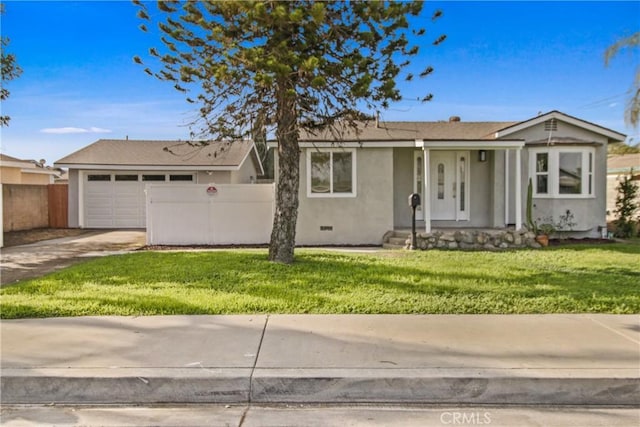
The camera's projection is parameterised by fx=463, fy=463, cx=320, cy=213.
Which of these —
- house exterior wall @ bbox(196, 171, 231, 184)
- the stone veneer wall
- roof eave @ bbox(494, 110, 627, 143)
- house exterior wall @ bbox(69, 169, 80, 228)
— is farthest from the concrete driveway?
roof eave @ bbox(494, 110, 627, 143)

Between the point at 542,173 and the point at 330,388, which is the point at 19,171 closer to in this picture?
the point at 542,173

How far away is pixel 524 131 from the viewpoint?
13828 millimetres

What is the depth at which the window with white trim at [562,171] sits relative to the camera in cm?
1352

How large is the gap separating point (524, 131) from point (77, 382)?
528 inches

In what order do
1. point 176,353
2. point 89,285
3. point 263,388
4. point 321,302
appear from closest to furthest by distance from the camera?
1. point 263,388
2. point 176,353
3. point 321,302
4. point 89,285

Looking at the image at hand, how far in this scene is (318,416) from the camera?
11.7ft

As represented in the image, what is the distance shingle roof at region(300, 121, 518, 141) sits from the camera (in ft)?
43.1

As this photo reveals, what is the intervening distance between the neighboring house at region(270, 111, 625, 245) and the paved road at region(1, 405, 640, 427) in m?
8.80

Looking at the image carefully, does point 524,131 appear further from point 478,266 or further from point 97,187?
point 97,187

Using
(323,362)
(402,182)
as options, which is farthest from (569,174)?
(323,362)

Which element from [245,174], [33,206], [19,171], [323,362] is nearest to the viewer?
[323,362]

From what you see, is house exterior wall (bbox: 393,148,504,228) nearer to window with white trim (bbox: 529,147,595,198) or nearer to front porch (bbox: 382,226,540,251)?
window with white trim (bbox: 529,147,595,198)

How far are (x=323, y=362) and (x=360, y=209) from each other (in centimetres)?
888

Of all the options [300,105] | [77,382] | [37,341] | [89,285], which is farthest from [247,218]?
[77,382]
